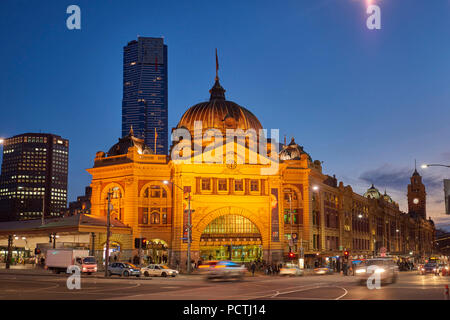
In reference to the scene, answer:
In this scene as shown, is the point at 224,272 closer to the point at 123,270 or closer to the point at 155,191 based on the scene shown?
the point at 123,270

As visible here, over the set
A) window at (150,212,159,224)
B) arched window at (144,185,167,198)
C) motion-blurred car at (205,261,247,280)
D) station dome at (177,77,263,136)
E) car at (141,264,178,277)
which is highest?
station dome at (177,77,263,136)

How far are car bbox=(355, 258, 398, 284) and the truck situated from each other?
96.9ft

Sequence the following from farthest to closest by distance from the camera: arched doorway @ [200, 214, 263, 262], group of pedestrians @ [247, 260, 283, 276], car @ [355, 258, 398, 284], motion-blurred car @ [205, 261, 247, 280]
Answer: arched doorway @ [200, 214, 263, 262] → group of pedestrians @ [247, 260, 283, 276] → motion-blurred car @ [205, 261, 247, 280] → car @ [355, 258, 398, 284]

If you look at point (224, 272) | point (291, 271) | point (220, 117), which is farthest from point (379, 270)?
point (220, 117)

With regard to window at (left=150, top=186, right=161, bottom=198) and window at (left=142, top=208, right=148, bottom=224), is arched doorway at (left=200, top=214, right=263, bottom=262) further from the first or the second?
window at (left=150, top=186, right=161, bottom=198)

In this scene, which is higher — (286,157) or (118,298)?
(286,157)

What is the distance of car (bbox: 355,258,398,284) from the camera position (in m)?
35.1

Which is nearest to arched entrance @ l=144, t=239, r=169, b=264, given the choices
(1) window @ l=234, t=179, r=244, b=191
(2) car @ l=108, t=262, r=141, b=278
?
(1) window @ l=234, t=179, r=244, b=191

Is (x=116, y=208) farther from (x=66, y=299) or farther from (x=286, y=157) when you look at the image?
(x=66, y=299)

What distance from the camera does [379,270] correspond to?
1390 inches
